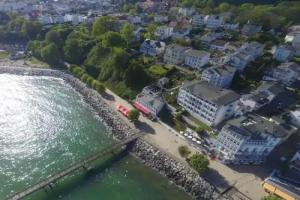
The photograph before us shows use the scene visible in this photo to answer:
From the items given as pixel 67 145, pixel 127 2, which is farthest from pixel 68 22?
pixel 67 145

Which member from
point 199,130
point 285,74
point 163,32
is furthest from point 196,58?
point 199,130

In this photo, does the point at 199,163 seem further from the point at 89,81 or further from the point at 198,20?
the point at 198,20

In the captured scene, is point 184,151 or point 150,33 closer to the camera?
point 184,151

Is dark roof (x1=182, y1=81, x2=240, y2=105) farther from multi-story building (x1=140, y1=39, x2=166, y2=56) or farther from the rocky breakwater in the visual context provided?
multi-story building (x1=140, y1=39, x2=166, y2=56)

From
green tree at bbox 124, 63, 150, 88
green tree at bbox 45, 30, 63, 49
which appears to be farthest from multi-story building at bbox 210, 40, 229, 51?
green tree at bbox 45, 30, 63, 49

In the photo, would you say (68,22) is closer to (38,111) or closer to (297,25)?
(38,111)
